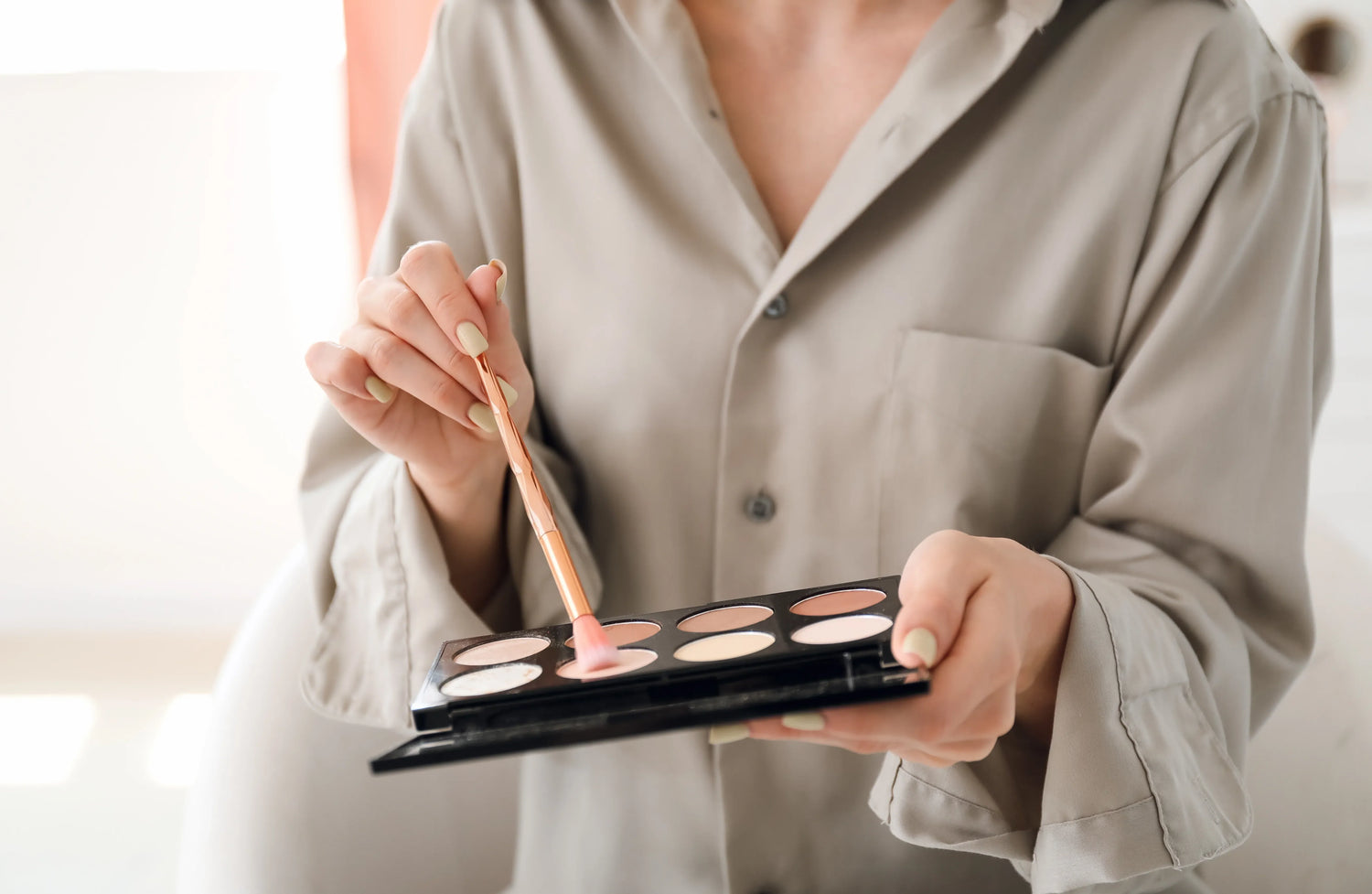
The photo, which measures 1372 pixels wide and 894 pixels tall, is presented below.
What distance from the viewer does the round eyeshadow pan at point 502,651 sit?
45cm

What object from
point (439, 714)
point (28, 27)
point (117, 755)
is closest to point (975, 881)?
point (439, 714)

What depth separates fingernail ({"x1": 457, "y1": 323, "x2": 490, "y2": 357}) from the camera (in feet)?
1.63

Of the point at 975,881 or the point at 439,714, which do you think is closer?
the point at 439,714

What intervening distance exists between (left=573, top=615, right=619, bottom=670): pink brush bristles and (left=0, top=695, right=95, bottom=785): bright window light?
1.36 metres

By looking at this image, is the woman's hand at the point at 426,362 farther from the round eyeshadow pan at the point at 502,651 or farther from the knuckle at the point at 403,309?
the round eyeshadow pan at the point at 502,651

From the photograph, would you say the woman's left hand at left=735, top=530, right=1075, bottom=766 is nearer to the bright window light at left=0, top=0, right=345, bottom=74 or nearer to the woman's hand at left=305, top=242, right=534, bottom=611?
the woman's hand at left=305, top=242, right=534, bottom=611

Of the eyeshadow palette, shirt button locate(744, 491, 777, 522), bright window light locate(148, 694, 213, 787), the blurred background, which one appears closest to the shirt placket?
shirt button locate(744, 491, 777, 522)

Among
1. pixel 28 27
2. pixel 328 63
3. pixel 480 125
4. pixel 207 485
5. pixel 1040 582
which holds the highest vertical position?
pixel 28 27

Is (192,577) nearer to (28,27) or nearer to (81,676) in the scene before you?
(81,676)

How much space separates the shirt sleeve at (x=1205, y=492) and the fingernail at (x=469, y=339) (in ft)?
0.91

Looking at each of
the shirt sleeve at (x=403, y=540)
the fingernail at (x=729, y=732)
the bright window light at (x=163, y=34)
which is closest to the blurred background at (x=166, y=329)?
the bright window light at (x=163, y=34)

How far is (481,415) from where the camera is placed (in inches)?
20.9

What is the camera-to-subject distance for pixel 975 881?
0.67 m

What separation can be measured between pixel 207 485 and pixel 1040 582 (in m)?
1.63
